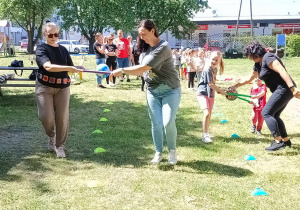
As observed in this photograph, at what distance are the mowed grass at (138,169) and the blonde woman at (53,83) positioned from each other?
531 mm

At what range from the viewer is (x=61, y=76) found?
539 cm

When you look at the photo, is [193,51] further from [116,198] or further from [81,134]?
[116,198]

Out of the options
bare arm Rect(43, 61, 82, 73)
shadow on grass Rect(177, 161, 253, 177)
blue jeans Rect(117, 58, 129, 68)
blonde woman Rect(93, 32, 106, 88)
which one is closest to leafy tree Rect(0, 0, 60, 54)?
blue jeans Rect(117, 58, 129, 68)

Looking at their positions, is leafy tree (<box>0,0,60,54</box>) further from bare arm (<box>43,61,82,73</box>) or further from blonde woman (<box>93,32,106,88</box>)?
bare arm (<box>43,61,82,73</box>)

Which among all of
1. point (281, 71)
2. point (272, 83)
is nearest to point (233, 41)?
point (272, 83)

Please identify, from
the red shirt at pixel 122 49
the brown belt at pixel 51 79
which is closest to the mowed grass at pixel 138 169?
the brown belt at pixel 51 79

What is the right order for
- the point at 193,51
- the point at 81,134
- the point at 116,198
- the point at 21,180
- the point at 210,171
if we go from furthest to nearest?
the point at 193,51 → the point at 81,134 → the point at 210,171 → the point at 21,180 → the point at 116,198

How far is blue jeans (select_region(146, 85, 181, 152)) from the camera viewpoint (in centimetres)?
502

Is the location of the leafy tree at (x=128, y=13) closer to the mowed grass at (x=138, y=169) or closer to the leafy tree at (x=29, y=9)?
the leafy tree at (x=29, y=9)

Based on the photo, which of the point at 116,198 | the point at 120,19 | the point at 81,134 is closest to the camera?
the point at 116,198

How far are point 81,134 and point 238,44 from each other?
32.6m

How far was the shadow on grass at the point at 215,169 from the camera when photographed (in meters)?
5.11

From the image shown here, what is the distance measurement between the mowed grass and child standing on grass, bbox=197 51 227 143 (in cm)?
48

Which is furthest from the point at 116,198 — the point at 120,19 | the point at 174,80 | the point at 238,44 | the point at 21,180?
the point at 120,19
